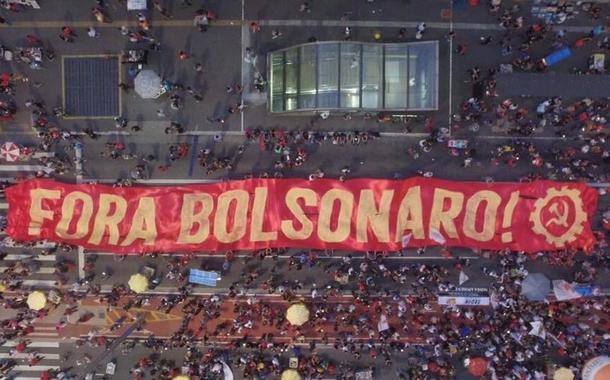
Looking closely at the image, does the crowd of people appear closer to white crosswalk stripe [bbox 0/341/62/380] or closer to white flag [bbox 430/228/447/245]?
white crosswalk stripe [bbox 0/341/62/380]

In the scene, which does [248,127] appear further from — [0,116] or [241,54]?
[0,116]

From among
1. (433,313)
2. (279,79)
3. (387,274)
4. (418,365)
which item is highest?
(279,79)

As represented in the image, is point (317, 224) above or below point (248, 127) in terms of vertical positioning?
below

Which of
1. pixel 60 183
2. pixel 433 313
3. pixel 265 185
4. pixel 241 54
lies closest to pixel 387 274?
pixel 433 313

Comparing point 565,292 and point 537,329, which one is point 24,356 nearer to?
point 537,329

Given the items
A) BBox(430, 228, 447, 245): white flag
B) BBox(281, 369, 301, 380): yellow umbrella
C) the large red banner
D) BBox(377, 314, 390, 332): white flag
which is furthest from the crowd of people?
BBox(430, 228, 447, 245): white flag

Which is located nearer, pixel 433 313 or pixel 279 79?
pixel 279 79
